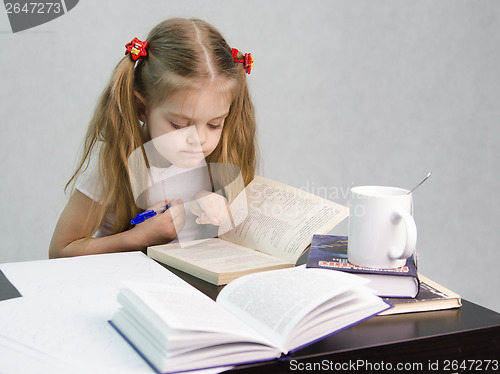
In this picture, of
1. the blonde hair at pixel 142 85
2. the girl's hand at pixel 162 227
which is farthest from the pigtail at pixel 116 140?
the girl's hand at pixel 162 227

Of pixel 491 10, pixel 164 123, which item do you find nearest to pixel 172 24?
pixel 164 123

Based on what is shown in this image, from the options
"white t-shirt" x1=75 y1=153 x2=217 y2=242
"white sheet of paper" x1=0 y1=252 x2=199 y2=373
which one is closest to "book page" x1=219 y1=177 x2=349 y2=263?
"white t-shirt" x1=75 y1=153 x2=217 y2=242

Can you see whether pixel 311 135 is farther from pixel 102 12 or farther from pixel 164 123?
pixel 164 123

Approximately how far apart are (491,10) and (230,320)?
209 centimetres

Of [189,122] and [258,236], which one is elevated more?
[189,122]

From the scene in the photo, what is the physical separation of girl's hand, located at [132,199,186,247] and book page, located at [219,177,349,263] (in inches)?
3.8

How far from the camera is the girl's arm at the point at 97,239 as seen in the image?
1144 millimetres

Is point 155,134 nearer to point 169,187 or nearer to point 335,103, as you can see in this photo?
point 169,187

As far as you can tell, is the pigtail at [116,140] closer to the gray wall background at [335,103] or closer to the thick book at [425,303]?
the gray wall background at [335,103]

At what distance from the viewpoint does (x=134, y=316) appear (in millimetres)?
637

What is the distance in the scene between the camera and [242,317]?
674 mm

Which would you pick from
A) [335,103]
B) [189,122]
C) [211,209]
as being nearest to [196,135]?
[189,122]

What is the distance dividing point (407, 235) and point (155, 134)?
2.15ft

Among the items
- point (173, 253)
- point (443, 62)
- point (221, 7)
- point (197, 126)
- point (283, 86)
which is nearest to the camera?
point (173, 253)
